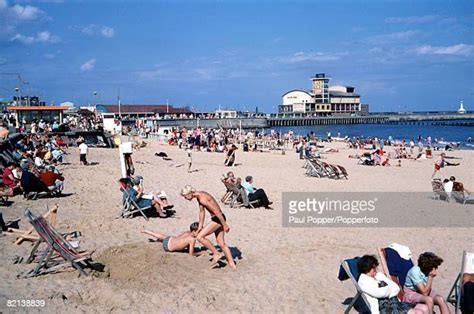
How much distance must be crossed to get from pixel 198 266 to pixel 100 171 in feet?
32.3

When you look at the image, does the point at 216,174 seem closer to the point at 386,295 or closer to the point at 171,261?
the point at 171,261

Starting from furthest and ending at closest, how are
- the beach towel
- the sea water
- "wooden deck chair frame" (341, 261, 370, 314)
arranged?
the sea water, the beach towel, "wooden deck chair frame" (341, 261, 370, 314)

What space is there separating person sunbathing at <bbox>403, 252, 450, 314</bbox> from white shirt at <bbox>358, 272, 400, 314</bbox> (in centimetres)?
23

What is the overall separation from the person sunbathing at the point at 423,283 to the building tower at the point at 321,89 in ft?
337

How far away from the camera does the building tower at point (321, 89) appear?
105812 millimetres

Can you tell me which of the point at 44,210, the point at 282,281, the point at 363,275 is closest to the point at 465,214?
the point at 282,281

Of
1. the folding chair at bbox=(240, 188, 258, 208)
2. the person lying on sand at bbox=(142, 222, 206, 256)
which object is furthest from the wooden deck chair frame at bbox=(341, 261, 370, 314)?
the folding chair at bbox=(240, 188, 258, 208)

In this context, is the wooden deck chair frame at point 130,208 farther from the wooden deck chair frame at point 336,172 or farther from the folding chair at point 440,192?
the wooden deck chair frame at point 336,172

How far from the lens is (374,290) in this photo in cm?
451

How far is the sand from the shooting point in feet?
17.3

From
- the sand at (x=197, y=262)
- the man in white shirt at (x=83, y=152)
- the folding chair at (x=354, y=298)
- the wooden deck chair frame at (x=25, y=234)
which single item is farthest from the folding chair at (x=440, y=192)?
the man in white shirt at (x=83, y=152)

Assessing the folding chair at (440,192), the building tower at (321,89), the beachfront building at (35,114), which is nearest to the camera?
the folding chair at (440,192)

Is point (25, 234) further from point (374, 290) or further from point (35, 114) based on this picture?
point (35, 114)

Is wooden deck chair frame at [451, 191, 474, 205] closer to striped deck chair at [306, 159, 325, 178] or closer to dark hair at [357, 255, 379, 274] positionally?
striped deck chair at [306, 159, 325, 178]
